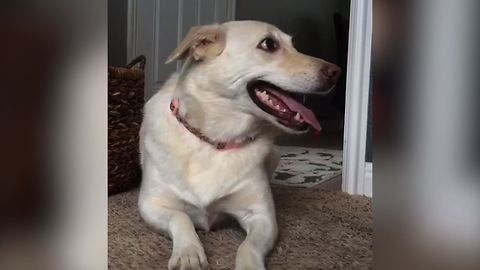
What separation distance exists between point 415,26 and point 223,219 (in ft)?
2.62

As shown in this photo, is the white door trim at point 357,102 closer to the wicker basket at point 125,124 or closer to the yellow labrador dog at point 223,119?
the yellow labrador dog at point 223,119

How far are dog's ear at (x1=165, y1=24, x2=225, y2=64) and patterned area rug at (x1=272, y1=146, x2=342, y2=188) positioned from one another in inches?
14.7

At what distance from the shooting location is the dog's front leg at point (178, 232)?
75 centimetres

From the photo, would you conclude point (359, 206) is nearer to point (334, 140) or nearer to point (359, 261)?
point (334, 140)

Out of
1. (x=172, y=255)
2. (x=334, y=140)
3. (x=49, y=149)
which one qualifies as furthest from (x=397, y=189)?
(x=334, y=140)

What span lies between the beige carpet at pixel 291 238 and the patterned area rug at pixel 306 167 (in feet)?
0.45

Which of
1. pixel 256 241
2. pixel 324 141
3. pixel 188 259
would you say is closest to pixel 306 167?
pixel 324 141

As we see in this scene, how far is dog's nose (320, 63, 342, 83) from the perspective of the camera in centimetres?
95

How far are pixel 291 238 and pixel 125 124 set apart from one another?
0.46m

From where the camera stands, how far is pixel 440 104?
0.28m

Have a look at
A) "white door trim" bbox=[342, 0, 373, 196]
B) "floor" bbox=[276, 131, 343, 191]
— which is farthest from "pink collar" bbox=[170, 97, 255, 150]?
"white door trim" bbox=[342, 0, 373, 196]

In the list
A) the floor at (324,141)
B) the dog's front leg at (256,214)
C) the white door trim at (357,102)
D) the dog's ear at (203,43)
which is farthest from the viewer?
the floor at (324,141)

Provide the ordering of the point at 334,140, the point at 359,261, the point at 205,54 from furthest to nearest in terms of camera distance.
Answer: the point at 334,140, the point at 205,54, the point at 359,261

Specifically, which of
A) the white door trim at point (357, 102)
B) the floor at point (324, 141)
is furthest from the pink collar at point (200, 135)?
the white door trim at point (357, 102)
